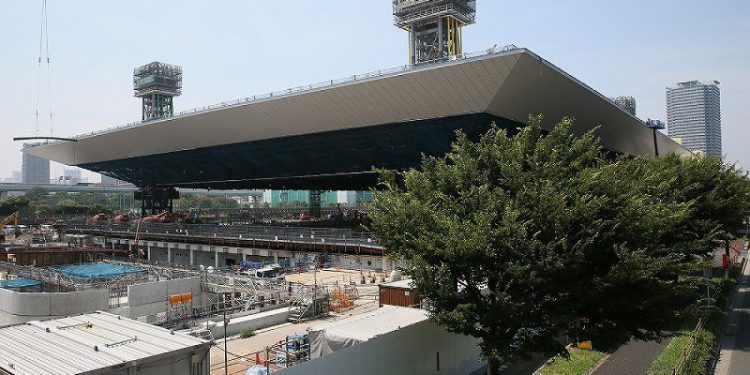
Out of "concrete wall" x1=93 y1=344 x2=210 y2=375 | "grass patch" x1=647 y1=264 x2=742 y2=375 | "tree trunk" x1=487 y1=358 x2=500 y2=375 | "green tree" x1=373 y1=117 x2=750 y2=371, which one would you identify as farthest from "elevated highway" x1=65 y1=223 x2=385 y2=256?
"concrete wall" x1=93 y1=344 x2=210 y2=375

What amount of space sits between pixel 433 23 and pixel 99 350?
94.3 metres

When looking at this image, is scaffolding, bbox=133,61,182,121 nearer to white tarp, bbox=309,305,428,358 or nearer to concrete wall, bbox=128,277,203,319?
concrete wall, bbox=128,277,203,319

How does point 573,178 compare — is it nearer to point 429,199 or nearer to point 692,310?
point 429,199

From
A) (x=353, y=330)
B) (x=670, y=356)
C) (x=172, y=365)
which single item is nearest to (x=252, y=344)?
(x=353, y=330)

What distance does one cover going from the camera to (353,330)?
1502 centimetres

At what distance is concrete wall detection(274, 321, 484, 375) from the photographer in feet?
42.9

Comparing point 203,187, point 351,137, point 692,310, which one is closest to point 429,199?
point 692,310

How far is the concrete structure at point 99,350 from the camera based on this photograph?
9.16 meters

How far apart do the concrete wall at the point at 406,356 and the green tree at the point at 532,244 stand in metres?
1.83

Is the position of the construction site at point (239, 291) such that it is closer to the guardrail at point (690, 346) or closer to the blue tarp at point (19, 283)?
the blue tarp at point (19, 283)

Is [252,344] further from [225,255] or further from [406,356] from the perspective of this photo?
[225,255]

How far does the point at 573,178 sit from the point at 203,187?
94.0 m

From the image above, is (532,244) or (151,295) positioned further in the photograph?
(151,295)

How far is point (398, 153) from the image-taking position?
5612cm
